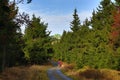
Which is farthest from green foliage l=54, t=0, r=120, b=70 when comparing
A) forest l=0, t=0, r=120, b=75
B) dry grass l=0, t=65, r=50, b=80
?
dry grass l=0, t=65, r=50, b=80

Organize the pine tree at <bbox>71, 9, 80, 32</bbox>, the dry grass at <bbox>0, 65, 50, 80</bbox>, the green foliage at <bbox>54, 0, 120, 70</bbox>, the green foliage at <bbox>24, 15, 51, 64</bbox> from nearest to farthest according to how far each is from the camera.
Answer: the dry grass at <bbox>0, 65, 50, 80</bbox> < the green foliage at <bbox>54, 0, 120, 70</bbox> < the green foliage at <bbox>24, 15, 51, 64</bbox> < the pine tree at <bbox>71, 9, 80, 32</bbox>

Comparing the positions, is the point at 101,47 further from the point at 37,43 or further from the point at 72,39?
the point at 72,39

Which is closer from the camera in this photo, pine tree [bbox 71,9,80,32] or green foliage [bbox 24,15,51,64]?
green foliage [bbox 24,15,51,64]

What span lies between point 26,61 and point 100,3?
26499mm

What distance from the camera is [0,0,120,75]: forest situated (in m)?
36.0

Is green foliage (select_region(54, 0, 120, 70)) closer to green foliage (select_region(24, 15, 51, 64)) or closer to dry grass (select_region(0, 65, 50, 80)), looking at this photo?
dry grass (select_region(0, 65, 50, 80))

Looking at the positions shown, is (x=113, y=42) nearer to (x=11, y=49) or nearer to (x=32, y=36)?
(x=11, y=49)

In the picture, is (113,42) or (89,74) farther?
(113,42)

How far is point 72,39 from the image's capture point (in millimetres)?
95688

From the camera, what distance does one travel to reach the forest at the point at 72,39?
1417 inches

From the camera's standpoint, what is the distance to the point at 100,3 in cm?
6147

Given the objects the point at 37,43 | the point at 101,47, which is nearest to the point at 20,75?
the point at 101,47

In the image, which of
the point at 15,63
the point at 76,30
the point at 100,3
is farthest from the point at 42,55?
the point at 100,3

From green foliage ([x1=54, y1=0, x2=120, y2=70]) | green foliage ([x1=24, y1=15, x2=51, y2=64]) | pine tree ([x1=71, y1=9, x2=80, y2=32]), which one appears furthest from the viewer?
pine tree ([x1=71, y1=9, x2=80, y2=32])
